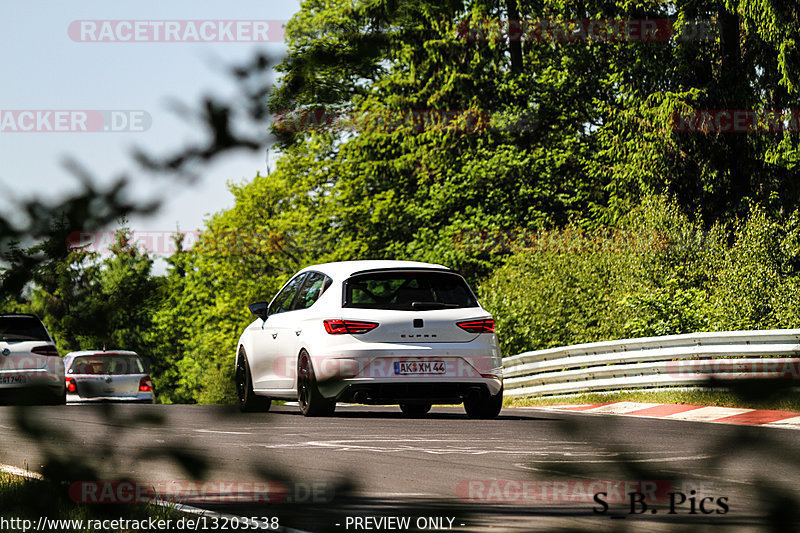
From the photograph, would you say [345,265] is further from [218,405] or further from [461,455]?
[218,405]

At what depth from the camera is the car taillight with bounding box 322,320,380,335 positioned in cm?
1204

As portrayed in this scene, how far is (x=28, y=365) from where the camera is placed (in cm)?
307

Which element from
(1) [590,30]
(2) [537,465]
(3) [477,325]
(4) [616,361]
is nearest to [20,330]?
(2) [537,465]

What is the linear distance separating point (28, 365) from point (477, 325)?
9488 mm

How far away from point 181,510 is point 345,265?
7.99 metres

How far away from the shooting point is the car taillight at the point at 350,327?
1204 centimetres

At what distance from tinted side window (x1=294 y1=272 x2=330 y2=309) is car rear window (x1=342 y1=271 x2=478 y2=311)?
1.53 ft

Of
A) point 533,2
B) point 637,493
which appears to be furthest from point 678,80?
point 637,493

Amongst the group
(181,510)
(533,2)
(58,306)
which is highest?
(533,2)

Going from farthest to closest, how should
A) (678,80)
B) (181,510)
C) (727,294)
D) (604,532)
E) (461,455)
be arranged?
(678,80)
(727,294)
(461,455)
(181,510)
(604,532)

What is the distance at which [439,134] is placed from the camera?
1522 inches

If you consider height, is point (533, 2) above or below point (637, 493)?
above

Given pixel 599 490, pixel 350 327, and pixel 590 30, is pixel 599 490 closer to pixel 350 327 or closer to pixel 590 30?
pixel 350 327

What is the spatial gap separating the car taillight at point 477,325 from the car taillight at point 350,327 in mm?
913
